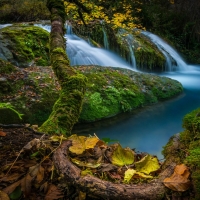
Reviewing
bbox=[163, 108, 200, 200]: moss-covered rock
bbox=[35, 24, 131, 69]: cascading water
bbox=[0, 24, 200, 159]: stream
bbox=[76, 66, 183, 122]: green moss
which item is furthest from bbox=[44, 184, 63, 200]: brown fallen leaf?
bbox=[35, 24, 131, 69]: cascading water

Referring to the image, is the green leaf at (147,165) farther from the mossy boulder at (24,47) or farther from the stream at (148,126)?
the mossy boulder at (24,47)

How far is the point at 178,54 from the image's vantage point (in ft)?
52.5

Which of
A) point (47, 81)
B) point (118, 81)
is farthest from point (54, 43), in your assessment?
point (118, 81)

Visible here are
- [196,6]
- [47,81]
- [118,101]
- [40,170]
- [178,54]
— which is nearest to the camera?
[40,170]

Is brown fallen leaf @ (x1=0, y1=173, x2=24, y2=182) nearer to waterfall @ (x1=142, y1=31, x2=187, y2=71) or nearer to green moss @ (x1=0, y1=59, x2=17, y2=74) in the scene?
green moss @ (x1=0, y1=59, x2=17, y2=74)

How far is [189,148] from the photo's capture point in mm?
1223

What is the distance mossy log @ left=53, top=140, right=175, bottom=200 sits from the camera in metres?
1.01

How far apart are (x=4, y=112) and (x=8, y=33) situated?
430 centimetres

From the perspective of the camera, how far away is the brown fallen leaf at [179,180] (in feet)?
3.33

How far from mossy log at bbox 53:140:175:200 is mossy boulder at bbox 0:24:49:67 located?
22.1 ft

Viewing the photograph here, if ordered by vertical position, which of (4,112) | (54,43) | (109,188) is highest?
(54,43)

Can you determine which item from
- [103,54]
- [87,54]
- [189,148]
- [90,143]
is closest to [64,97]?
[90,143]

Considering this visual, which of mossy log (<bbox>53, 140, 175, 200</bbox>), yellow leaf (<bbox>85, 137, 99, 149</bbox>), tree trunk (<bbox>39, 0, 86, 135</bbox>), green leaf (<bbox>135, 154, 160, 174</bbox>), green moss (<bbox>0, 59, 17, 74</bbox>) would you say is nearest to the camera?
mossy log (<bbox>53, 140, 175, 200</bbox>)

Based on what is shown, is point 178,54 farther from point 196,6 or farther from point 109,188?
point 109,188
